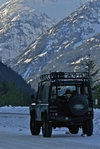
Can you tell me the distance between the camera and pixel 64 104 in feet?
76.8

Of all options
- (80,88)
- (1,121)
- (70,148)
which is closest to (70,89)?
(80,88)

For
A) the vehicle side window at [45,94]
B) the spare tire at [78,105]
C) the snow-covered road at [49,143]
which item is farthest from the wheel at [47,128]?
the snow-covered road at [49,143]

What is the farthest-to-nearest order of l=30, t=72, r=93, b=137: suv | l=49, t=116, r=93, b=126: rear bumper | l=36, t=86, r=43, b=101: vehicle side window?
l=36, t=86, r=43, b=101: vehicle side window
l=49, t=116, r=93, b=126: rear bumper
l=30, t=72, r=93, b=137: suv

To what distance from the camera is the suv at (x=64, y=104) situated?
2300cm

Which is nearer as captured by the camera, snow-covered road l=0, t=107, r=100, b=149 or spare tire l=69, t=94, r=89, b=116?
snow-covered road l=0, t=107, r=100, b=149

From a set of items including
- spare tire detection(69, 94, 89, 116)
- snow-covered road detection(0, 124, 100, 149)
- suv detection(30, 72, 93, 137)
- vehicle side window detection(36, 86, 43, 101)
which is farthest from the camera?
vehicle side window detection(36, 86, 43, 101)

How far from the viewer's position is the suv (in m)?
23.0

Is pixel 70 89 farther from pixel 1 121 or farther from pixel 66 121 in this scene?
pixel 1 121

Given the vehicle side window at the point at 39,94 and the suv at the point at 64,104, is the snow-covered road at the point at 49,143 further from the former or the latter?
the vehicle side window at the point at 39,94

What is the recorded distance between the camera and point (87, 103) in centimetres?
2305

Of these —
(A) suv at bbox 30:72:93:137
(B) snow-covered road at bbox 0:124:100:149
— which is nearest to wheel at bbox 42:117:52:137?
(A) suv at bbox 30:72:93:137

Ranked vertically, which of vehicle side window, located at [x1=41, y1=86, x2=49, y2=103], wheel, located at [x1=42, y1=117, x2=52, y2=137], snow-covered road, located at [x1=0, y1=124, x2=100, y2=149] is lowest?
snow-covered road, located at [x1=0, y1=124, x2=100, y2=149]

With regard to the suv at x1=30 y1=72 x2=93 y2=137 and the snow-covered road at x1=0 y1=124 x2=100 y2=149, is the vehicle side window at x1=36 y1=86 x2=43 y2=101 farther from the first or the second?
the snow-covered road at x1=0 y1=124 x2=100 y2=149

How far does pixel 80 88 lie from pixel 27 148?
825cm
